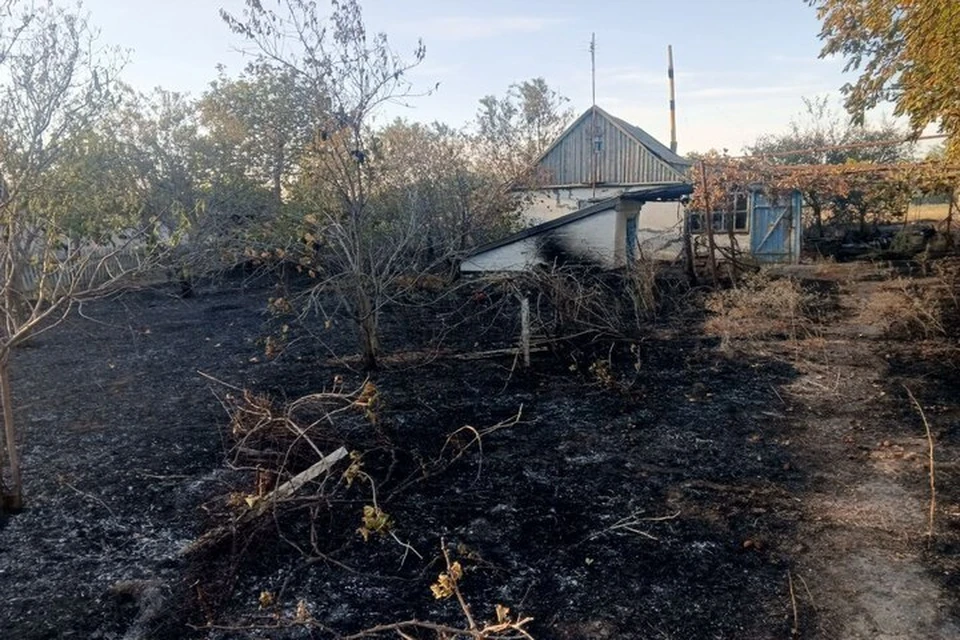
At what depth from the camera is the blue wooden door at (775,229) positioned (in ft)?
54.9

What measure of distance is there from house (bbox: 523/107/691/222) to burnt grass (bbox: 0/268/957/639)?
14780mm

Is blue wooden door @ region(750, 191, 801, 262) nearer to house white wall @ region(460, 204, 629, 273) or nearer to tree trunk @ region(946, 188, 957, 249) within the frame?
tree trunk @ region(946, 188, 957, 249)

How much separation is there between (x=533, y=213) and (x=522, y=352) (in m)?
15.2

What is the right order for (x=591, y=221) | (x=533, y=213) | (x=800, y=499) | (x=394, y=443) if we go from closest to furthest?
1. (x=800, y=499)
2. (x=394, y=443)
3. (x=591, y=221)
4. (x=533, y=213)

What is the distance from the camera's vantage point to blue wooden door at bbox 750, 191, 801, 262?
16.7 metres

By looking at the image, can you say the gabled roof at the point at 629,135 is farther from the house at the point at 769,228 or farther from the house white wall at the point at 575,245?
the house white wall at the point at 575,245

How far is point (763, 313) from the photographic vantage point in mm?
9703

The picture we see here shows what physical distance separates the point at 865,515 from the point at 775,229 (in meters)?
14.8

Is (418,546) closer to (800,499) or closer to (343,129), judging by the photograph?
(800,499)

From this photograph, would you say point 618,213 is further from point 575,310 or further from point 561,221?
point 575,310

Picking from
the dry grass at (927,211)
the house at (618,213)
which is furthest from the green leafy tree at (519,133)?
the dry grass at (927,211)

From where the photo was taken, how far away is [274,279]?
56.2ft

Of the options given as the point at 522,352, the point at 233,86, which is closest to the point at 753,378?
the point at 522,352

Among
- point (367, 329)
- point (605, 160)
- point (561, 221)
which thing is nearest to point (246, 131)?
point (561, 221)
